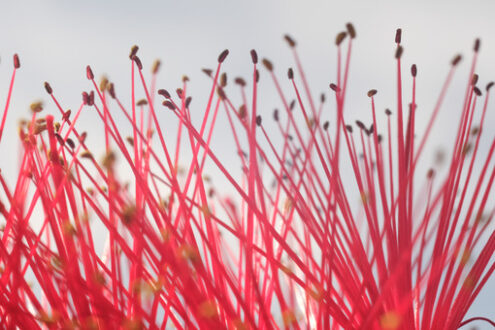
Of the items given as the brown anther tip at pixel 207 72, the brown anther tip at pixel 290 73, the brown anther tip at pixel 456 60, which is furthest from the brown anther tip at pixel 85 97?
the brown anther tip at pixel 456 60

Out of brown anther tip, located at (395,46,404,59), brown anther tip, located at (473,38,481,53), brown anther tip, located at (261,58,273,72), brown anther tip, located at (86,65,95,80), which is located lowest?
brown anther tip, located at (473,38,481,53)

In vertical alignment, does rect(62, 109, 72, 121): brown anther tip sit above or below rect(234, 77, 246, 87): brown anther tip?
above

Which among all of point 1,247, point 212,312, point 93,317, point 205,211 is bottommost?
point 212,312

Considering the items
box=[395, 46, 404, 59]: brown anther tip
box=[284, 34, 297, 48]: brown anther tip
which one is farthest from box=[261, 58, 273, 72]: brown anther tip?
box=[395, 46, 404, 59]: brown anther tip

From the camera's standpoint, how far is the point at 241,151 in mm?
2285

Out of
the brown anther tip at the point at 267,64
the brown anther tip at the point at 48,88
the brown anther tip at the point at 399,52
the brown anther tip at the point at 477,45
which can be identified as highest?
the brown anther tip at the point at 48,88

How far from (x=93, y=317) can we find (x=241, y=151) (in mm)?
712

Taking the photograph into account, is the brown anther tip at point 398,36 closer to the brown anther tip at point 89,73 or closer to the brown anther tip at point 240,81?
the brown anther tip at point 240,81

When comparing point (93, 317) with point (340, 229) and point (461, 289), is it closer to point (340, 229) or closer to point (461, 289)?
point (340, 229)

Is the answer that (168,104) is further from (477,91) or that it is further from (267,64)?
(477,91)

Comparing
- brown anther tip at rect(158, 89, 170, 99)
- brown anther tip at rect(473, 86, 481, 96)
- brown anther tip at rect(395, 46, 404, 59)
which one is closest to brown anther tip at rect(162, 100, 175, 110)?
brown anther tip at rect(158, 89, 170, 99)

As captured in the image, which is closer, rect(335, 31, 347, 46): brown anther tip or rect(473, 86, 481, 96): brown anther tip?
rect(335, 31, 347, 46): brown anther tip

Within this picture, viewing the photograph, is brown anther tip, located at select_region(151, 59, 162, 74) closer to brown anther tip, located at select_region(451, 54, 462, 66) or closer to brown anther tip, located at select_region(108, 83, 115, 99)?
brown anther tip, located at select_region(108, 83, 115, 99)

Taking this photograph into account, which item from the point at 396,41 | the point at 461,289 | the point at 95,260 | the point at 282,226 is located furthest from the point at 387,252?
the point at 95,260
